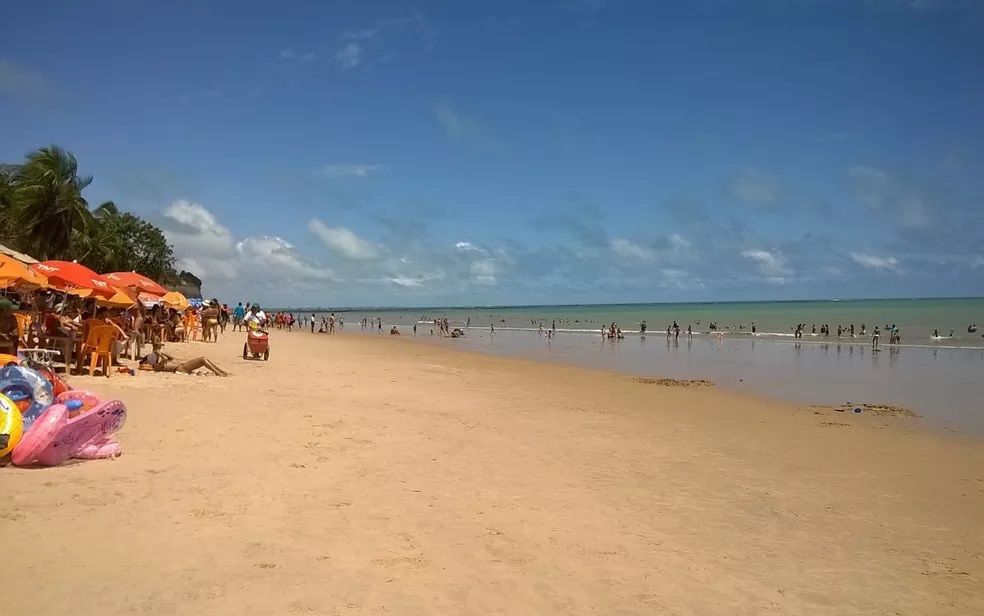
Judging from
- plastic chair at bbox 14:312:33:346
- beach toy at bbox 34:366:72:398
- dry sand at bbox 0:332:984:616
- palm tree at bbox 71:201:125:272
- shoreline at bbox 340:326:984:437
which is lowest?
dry sand at bbox 0:332:984:616

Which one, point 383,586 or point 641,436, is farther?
point 641,436

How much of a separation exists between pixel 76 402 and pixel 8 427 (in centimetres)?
76

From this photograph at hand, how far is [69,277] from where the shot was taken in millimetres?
12711

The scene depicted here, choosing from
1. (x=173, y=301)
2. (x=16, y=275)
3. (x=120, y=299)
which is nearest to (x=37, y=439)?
(x=16, y=275)

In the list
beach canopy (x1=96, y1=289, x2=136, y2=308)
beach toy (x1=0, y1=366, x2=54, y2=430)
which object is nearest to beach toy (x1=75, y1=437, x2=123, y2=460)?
beach toy (x1=0, y1=366, x2=54, y2=430)

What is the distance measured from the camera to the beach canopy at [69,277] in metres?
12.5

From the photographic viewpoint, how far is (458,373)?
71.8 ft

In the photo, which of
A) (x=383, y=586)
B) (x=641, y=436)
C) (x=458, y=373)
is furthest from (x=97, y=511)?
(x=458, y=373)

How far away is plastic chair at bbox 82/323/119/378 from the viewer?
1233cm

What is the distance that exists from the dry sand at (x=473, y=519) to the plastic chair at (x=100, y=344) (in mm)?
840

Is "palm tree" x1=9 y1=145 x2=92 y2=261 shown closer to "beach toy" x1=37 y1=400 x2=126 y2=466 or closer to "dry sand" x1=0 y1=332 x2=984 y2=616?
"dry sand" x1=0 y1=332 x2=984 y2=616

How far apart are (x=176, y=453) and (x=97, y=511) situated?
79.5 inches

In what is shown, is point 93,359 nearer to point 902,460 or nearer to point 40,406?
point 40,406

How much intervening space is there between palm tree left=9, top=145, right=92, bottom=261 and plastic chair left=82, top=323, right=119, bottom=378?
24.3 metres
